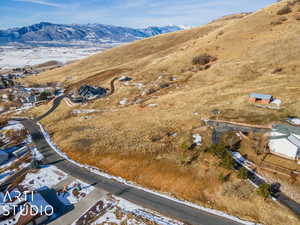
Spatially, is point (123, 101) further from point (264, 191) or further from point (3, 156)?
point (264, 191)

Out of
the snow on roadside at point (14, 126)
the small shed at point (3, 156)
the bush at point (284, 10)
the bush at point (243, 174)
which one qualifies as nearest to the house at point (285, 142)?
the bush at point (243, 174)

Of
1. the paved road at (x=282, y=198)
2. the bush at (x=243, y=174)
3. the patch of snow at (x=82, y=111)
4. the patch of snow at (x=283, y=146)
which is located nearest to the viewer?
the paved road at (x=282, y=198)

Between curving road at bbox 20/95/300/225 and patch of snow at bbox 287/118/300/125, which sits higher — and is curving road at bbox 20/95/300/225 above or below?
below

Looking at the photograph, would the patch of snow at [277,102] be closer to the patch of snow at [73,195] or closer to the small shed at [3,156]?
the patch of snow at [73,195]

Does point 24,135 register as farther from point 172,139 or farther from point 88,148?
point 172,139

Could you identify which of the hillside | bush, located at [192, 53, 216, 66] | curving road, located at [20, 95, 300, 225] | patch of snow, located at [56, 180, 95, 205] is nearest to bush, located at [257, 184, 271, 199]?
the hillside

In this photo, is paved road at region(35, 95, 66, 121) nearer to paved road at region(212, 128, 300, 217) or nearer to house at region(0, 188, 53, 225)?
house at region(0, 188, 53, 225)

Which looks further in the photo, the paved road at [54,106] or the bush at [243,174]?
the paved road at [54,106]
